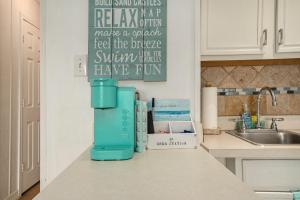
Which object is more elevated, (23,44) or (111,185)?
(23,44)

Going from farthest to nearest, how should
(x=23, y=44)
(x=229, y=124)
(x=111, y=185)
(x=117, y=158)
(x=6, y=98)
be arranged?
1. (x=23, y=44)
2. (x=6, y=98)
3. (x=229, y=124)
4. (x=117, y=158)
5. (x=111, y=185)

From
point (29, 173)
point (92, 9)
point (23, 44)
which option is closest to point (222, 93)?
point (92, 9)

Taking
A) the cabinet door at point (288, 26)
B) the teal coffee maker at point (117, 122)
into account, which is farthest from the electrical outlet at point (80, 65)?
the cabinet door at point (288, 26)

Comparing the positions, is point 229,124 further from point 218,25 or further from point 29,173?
point 29,173

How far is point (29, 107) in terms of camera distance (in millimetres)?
2961

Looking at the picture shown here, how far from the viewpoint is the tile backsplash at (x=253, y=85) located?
1.92 m

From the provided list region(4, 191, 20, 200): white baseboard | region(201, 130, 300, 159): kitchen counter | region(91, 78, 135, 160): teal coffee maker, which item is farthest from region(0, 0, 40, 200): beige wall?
region(201, 130, 300, 159): kitchen counter

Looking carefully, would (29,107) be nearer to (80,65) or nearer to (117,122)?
(80,65)

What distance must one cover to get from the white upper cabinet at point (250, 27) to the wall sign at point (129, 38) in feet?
1.30

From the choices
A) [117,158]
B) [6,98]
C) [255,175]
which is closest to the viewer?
[117,158]

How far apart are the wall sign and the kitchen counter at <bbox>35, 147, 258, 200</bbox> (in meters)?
0.54

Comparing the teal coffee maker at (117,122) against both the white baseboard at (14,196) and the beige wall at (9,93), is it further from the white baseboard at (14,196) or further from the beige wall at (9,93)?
the white baseboard at (14,196)

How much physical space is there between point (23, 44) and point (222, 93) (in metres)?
2.16

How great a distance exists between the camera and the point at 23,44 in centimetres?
282
